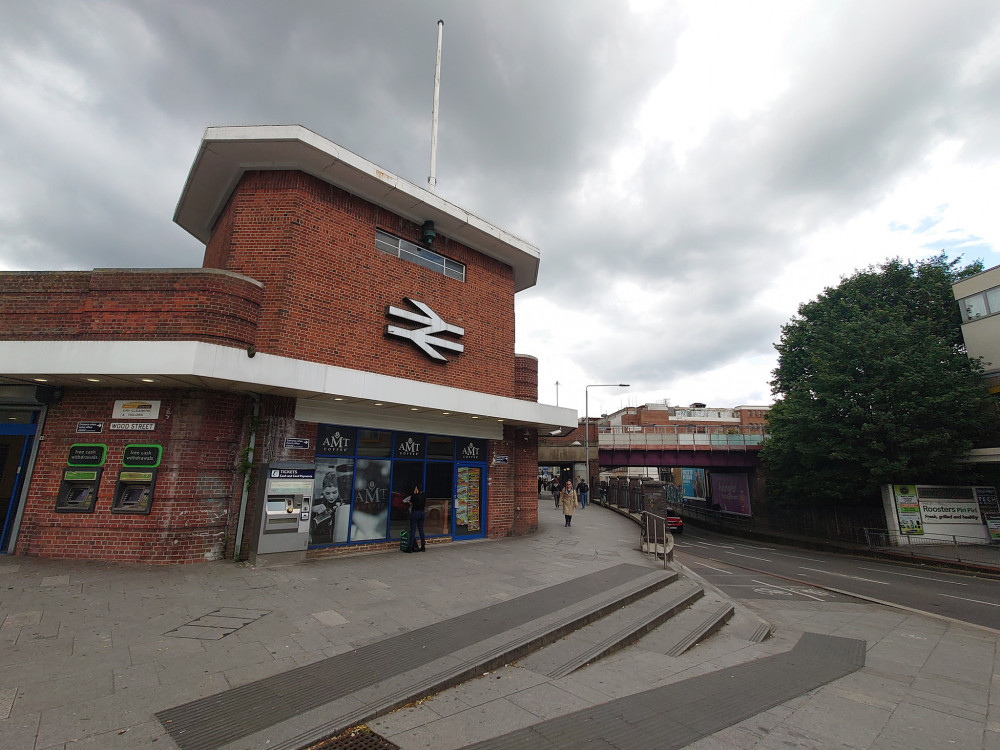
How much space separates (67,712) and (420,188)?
36.9 feet

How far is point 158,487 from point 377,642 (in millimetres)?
5867

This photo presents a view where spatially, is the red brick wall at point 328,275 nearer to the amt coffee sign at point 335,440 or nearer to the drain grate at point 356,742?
the amt coffee sign at point 335,440

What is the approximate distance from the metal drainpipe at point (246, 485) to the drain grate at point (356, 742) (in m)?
6.45

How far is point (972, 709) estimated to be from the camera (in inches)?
189

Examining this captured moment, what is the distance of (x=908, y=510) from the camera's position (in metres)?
19.7

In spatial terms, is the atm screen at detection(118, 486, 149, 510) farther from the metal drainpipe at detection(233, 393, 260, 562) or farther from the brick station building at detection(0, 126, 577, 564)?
the metal drainpipe at detection(233, 393, 260, 562)

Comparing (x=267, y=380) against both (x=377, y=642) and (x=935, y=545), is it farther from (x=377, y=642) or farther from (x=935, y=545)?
(x=935, y=545)

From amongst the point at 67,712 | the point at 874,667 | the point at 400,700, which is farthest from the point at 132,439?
the point at 874,667

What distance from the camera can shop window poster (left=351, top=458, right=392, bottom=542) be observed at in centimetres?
1063

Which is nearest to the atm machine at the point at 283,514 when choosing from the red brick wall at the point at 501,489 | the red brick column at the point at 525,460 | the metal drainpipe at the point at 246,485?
the metal drainpipe at the point at 246,485

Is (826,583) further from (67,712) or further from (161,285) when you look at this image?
(161,285)

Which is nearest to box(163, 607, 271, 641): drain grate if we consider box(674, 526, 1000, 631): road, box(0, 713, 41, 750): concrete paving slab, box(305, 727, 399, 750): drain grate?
box(0, 713, 41, 750): concrete paving slab

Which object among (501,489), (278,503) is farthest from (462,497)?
(278,503)

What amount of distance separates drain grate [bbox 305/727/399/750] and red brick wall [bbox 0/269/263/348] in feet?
23.5
